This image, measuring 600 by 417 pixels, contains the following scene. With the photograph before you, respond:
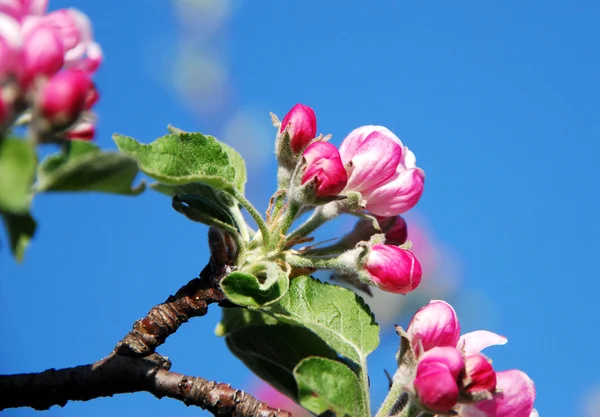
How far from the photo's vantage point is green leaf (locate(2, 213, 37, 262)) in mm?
1201

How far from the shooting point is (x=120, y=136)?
157 centimetres

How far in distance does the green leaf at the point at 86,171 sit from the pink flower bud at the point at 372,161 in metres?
0.64

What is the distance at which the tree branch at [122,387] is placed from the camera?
1.56 meters

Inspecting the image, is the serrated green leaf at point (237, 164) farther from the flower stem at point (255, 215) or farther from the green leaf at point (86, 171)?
the green leaf at point (86, 171)

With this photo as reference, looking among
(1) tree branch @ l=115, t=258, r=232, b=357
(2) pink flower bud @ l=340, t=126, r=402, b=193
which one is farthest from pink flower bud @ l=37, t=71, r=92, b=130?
(2) pink flower bud @ l=340, t=126, r=402, b=193

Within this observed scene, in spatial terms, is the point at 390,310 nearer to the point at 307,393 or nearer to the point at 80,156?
the point at 307,393

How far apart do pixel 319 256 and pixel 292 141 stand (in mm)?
268

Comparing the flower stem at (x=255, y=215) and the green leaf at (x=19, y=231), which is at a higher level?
the flower stem at (x=255, y=215)

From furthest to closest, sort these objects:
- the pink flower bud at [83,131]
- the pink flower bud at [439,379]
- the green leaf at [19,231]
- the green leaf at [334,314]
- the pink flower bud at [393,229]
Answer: the pink flower bud at [393,229] < the green leaf at [334,314] < the pink flower bud at [439,379] < the pink flower bud at [83,131] < the green leaf at [19,231]

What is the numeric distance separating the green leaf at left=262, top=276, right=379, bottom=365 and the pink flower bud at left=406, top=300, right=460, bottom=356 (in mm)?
143

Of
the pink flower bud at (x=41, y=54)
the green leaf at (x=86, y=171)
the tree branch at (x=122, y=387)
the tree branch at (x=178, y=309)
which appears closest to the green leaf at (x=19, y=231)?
the green leaf at (x=86, y=171)

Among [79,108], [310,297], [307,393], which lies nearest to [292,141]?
[310,297]

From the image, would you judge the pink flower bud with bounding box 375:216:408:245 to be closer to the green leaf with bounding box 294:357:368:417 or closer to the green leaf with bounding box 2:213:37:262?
the green leaf with bounding box 294:357:368:417

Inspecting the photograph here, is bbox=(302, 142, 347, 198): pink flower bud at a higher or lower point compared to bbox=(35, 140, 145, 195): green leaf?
higher
